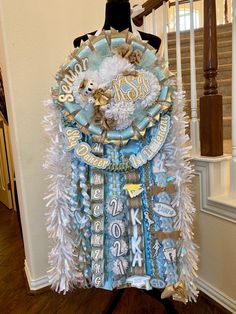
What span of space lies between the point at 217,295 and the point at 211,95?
95cm

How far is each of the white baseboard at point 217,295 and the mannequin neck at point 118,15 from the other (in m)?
1.24

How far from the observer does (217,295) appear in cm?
128

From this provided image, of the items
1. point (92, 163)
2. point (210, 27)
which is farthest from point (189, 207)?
point (210, 27)

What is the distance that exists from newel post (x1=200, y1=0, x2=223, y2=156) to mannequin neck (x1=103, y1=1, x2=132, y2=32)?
16.7 inches

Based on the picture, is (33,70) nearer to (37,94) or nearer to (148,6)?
(37,94)

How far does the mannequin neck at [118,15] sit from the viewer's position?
0.90 meters

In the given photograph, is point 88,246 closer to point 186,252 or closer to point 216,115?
point 186,252

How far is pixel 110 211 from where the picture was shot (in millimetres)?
882

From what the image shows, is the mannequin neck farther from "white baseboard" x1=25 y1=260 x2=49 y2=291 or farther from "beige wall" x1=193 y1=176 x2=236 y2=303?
"white baseboard" x1=25 y1=260 x2=49 y2=291

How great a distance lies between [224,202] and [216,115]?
0.38 metres

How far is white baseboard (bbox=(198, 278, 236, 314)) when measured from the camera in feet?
3.97

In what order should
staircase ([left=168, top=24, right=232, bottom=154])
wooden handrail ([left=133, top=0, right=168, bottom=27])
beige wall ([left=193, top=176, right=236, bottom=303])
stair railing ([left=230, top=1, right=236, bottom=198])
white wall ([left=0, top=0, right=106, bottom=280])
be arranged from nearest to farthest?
stair railing ([left=230, top=1, right=236, bottom=198]) < beige wall ([left=193, top=176, right=236, bottom=303]) < white wall ([left=0, top=0, right=106, bottom=280]) < wooden handrail ([left=133, top=0, right=168, bottom=27]) < staircase ([left=168, top=24, right=232, bottom=154])

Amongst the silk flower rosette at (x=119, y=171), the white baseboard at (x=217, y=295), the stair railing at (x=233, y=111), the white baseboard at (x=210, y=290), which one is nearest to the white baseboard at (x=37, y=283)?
the white baseboard at (x=210, y=290)

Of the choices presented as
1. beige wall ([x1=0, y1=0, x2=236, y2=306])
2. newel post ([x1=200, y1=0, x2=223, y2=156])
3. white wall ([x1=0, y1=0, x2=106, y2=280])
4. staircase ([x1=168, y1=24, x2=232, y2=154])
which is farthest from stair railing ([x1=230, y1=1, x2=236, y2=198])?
white wall ([x1=0, y1=0, x2=106, y2=280])
